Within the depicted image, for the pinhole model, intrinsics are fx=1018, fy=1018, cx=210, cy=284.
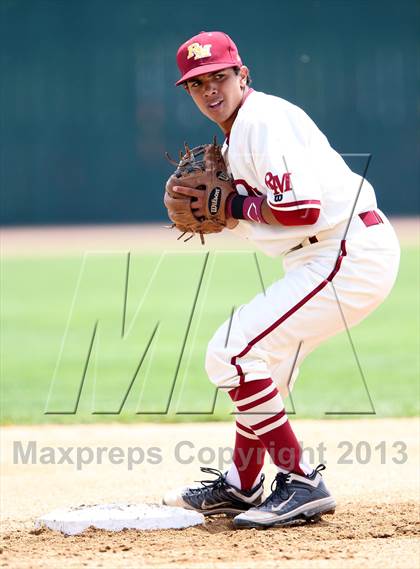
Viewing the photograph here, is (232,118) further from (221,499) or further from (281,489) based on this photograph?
(221,499)

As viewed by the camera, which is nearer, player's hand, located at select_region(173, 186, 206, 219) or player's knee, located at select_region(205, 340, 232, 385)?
player's knee, located at select_region(205, 340, 232, 385)

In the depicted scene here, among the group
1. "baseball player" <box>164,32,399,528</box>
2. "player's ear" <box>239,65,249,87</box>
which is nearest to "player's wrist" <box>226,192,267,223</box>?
"baseball player" <box>164,32,399,528</box>

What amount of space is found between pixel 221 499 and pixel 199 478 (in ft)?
2.31

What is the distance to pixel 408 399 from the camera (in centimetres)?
679

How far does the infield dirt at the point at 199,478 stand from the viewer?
10.5 ft

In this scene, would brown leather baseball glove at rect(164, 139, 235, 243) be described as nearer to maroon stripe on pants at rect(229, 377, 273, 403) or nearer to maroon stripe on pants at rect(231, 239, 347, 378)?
maroon stripe on pants at rect(231, 239, 347, 378)

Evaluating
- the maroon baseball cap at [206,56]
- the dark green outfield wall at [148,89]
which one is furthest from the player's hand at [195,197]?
the dark green outfield wall at [148,89]

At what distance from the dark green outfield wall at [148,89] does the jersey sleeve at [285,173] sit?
58.3 feet

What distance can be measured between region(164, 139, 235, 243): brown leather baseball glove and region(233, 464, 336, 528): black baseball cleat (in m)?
0.99

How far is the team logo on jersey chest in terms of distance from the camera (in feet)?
11.3

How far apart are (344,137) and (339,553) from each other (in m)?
18.9

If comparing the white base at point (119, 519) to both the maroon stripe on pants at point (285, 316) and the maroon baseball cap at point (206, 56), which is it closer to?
the maroon stripe on pants at point (285, 316)

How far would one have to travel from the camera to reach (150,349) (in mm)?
8945

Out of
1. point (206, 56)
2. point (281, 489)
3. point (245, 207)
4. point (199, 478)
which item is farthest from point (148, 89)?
point (281, 489)
